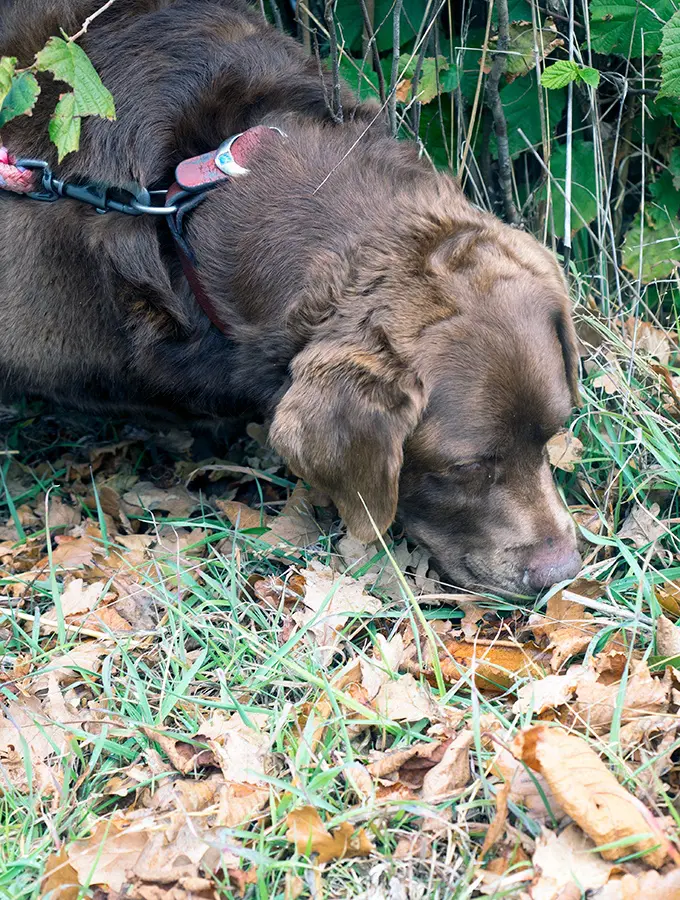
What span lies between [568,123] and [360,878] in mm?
2878

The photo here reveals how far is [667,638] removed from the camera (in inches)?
92.4

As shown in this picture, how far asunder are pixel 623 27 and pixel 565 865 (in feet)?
9.74

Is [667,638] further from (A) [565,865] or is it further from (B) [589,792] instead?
(A) [565,865]

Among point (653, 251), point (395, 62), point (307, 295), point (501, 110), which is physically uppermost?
point (395, 62)

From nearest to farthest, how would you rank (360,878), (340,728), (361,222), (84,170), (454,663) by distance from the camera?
(360,878) → (340,728) → (454,663) → (361,222) → (84,170)

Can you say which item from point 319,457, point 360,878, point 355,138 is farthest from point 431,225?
point 360,878

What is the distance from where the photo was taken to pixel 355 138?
2762 mm

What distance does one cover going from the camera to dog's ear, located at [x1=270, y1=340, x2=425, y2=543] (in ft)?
7.93

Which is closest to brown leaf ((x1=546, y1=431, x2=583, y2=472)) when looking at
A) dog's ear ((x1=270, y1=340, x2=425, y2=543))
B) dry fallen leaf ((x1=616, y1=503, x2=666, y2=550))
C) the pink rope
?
dry fallen leaf ((x1=616, y1=503, x2=666, y2=550))

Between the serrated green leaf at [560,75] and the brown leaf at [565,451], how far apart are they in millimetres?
1168

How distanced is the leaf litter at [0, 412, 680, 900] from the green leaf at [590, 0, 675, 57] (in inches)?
61.4

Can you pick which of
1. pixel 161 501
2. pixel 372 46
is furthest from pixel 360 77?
pixel 161 501

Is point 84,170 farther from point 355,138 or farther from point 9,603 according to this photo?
point 9,603

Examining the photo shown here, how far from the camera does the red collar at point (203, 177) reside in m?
2.68
